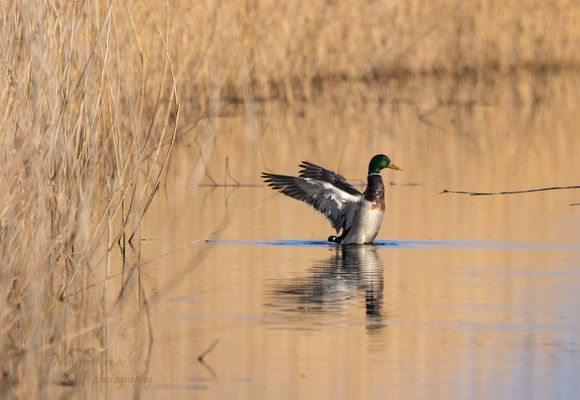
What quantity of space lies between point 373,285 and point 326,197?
104 inches

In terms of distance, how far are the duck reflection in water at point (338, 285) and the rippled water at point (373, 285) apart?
0.01 m

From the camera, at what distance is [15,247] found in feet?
17.2

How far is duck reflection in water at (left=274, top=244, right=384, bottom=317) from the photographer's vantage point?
688cm

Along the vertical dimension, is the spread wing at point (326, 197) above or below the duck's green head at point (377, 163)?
below

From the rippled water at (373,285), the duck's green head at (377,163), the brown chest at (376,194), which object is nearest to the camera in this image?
the rippled water at (373,285)

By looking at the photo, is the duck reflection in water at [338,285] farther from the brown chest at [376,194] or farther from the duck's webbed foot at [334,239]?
the brown chest at [376,194]

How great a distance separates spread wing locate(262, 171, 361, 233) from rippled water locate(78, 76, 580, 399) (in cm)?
17

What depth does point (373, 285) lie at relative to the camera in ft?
24.8

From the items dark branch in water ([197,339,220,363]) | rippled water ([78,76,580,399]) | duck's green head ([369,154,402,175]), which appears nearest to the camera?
rippled water ([78,76,580,399])

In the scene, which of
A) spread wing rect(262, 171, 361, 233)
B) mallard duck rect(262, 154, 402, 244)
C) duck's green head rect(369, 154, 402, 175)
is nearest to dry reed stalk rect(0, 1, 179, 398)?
mallard duck rect(262, 154, 402, 244)

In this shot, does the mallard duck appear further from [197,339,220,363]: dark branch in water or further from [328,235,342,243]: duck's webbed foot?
[197,339,220,363]: dark branch in water

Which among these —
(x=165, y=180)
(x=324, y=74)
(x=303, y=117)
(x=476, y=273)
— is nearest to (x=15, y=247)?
(x=476, y=273)

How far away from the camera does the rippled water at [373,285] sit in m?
5.36

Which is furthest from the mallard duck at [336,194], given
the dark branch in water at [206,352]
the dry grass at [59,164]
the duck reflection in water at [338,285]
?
the dark branch in water at [206,352]
